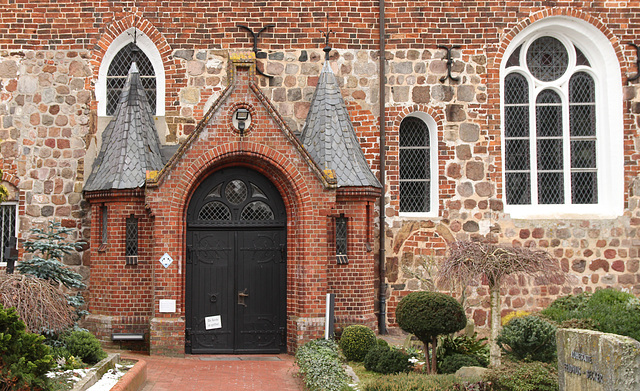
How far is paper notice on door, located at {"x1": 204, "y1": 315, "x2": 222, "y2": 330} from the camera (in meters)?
12.2

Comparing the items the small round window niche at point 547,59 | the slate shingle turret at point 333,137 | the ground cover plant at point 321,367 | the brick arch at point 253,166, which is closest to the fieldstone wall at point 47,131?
the brick arch at point 253,166

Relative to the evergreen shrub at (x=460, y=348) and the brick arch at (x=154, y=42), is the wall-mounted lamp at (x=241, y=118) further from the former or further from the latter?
the evergreen shrub at (x=460, y=348)

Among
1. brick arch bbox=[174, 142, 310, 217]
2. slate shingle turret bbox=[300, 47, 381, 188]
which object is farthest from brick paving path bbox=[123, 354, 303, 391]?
slate shingle turret bbox=[300, 47, 381, 188]

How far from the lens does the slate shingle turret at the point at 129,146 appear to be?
12.5 meters

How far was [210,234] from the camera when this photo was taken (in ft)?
40.8

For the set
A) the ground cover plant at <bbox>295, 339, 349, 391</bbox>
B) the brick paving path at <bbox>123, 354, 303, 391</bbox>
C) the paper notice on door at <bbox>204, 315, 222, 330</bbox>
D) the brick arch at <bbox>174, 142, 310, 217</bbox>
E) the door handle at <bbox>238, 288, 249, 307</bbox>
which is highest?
the brick arch at <bbox>174, 142, 310, 217</bbox>

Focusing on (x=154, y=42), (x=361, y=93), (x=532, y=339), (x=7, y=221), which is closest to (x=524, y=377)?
(x=532, y=339)

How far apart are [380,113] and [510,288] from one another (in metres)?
4.49

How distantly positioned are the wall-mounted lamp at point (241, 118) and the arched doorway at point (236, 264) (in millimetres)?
865

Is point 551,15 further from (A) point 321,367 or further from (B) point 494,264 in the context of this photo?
(A) point 321,367

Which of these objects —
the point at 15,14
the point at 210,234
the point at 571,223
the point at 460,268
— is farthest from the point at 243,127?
the point at 571,223

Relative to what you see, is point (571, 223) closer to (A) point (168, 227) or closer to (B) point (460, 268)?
(B) point (460, 268)

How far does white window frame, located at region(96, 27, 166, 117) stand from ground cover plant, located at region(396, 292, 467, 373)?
6992mm

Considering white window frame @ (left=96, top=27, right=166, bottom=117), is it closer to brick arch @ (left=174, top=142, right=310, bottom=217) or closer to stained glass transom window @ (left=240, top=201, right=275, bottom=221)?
brick arch @ (left=174, top=142, right=310, bottom=217)
